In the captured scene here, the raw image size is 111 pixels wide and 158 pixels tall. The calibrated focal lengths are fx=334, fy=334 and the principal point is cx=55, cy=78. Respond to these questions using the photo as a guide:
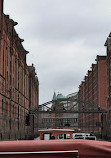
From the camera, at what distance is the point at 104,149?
654 cm

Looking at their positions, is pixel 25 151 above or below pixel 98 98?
below

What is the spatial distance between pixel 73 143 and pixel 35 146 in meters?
0.75

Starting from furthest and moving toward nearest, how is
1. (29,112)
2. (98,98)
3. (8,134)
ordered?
(98,98) → (29,112) → (8,134)

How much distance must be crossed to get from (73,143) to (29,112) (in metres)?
75.8

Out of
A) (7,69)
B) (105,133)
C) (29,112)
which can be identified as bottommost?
(105,133)

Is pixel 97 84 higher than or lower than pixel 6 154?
higher

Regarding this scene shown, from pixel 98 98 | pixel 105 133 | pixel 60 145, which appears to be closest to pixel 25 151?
pixel 60 145

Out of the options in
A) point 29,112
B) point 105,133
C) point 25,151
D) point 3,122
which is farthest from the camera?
point 29,112

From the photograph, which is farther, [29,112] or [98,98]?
[98,98]

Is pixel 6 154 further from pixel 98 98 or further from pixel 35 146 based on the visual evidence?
pixel 98 98

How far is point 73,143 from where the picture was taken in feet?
A: 21.7

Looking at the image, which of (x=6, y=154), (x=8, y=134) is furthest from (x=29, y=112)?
(x=6, y=154)

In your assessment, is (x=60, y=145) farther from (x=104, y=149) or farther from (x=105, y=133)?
(x=105, y=133)

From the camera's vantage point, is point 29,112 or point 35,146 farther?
point 29,112
